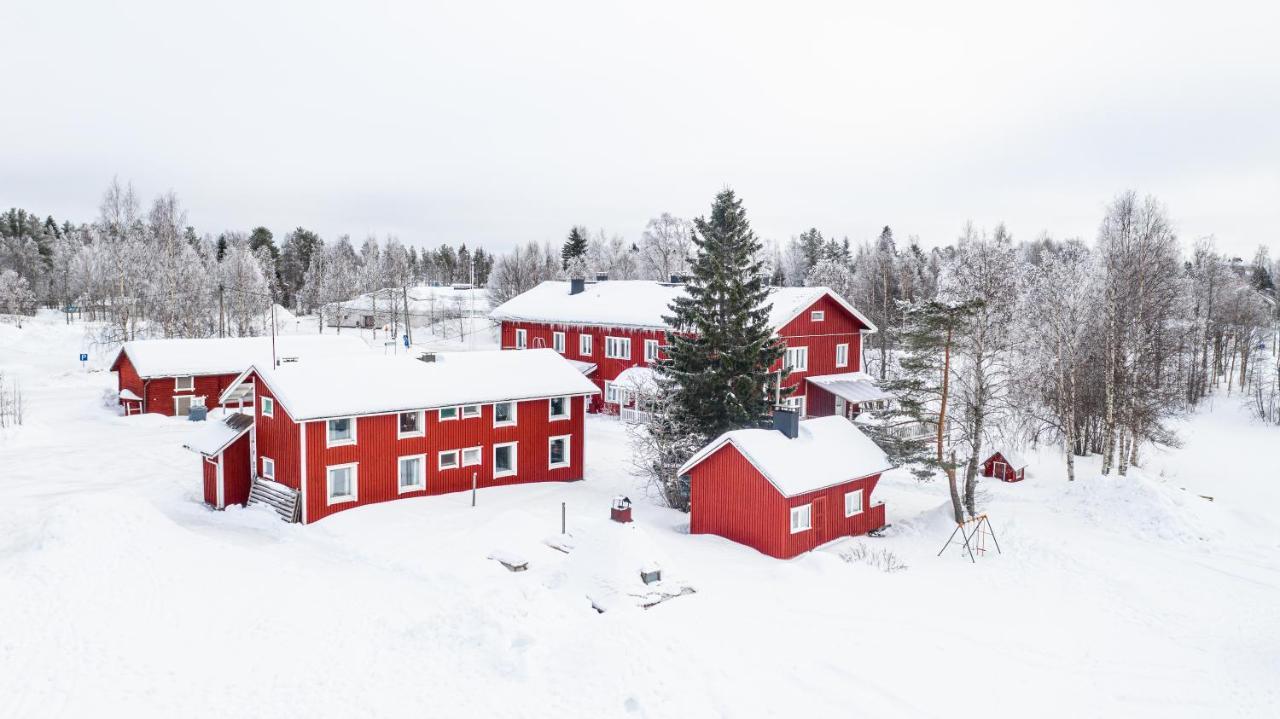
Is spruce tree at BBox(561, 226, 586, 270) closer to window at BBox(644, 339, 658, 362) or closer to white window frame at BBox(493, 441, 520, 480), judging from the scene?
window at BBox(644, 339, 658, 362)

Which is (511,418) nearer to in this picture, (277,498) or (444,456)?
(444,456)

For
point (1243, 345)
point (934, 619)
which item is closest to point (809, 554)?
point (934, 619)

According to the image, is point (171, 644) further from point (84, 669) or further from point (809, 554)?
point (809, 554)

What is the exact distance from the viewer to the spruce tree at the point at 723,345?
30.0 m

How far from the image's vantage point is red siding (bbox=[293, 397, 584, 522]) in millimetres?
26578

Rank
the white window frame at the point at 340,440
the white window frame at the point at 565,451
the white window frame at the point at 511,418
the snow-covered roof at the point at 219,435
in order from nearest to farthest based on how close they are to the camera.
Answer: the white window frame at the point at 340,440, the snow-covered roof at the point at 219,435, the white window frame at the point at 511,418, the white window frame at the point at 565,451

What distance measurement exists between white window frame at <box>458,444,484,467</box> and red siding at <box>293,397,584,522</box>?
78 millimetres

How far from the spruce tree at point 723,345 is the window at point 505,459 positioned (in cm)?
674

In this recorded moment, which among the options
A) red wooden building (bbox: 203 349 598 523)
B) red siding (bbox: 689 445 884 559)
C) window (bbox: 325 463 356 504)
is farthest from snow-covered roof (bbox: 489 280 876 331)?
window (bbox: 325 463 356 504)

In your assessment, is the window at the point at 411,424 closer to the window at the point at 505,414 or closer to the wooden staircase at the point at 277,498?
the window at the point at 505,414

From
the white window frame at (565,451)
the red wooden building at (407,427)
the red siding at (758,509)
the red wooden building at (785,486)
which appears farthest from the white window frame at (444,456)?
the red siding at (758,509)

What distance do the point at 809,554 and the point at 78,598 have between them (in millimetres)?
18588

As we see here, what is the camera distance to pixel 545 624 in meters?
15.9

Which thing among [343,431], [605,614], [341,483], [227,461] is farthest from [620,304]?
[605,614]
